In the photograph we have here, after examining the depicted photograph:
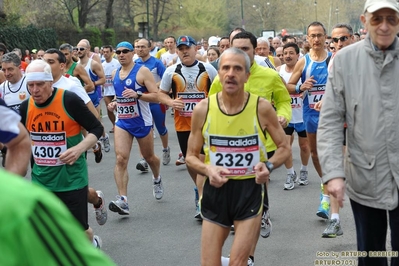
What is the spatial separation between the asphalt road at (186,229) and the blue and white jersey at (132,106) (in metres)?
1.10

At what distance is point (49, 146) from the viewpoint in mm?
6055

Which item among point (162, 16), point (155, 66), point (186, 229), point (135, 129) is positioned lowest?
point (186, 229)

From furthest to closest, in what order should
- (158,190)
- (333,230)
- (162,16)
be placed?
1. (162,16)
2. (158,190)
3. (333,230)

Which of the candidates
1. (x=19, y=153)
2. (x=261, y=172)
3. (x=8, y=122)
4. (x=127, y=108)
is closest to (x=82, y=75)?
(x=127, y=108)

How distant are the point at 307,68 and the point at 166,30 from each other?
7665 cm

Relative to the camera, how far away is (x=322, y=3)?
5325 inches

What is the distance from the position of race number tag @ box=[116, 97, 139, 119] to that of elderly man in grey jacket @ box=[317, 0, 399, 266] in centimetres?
538

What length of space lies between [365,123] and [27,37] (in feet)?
122

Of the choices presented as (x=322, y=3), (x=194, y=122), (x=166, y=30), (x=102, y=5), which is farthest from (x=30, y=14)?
(x=322, y=3)

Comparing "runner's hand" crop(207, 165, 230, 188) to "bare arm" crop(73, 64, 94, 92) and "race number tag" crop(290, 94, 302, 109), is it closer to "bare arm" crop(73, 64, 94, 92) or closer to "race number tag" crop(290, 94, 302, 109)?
"race number tag" crop(290, 94, 302, 109)

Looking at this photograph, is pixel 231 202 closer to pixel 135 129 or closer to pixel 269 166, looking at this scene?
pixel 269 166

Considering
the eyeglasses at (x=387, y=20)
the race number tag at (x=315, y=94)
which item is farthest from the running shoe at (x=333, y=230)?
the eyeglasses at (x=387, y=20)

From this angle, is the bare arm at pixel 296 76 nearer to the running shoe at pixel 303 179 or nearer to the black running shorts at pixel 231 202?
the running shoe at pixel 303 179

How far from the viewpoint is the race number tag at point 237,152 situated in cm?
502
